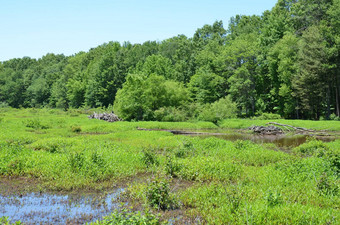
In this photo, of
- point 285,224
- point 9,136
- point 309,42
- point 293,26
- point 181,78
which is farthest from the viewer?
point 181,78

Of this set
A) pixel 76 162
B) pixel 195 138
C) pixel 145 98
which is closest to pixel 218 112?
pixel 145 98

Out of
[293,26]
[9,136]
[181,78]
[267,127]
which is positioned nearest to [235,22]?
[181,78]

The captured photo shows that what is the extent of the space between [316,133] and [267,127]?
247 inches

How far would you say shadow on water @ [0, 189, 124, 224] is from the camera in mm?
9719

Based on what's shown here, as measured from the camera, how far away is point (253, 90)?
62.0 metres

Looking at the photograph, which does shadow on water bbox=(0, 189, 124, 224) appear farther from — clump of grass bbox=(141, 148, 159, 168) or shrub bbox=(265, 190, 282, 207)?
shrub bbox=(265, 190, 282, 207)

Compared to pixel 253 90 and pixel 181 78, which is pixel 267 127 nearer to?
pixel 253 90

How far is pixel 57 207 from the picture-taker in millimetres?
10727

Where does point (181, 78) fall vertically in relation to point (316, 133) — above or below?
above

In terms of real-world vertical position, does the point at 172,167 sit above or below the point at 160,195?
above

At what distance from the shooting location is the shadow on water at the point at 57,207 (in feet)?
31.9

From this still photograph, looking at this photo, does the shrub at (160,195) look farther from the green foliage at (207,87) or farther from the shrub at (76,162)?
the green foliage at (207,87)

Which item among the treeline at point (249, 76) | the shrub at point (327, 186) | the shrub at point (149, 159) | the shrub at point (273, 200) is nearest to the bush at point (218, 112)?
the treeline at point (249, 76)

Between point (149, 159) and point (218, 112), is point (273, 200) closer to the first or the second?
point (149, 159)
